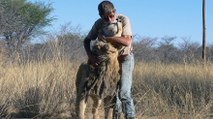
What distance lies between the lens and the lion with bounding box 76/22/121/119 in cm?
670

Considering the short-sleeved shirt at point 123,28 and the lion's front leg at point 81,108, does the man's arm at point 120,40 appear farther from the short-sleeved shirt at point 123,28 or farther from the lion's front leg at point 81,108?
the lion's front leg at point 81,108

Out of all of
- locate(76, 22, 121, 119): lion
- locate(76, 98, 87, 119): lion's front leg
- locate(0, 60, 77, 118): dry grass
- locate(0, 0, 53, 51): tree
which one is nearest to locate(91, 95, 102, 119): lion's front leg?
locate(76, 22, 121, 119): lion

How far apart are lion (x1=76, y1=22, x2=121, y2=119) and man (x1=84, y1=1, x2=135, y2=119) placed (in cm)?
7

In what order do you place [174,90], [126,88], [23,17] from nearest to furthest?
[126,88], [174,90], [23,17]

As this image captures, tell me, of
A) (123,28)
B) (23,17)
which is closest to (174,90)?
(123,28)

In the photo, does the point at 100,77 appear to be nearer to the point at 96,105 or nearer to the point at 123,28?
the point at 96,105

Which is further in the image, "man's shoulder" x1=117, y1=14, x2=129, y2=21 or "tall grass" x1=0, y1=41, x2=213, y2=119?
"tall grass" x1=0, y1=41, x2=213, y2=119

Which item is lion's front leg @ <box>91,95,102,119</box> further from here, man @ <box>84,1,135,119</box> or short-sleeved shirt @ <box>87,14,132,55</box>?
short-sleeved shirt @ <box>87,14,132,55</box>

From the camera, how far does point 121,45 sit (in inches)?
270

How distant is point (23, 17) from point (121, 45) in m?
21.2

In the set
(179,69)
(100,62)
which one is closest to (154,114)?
(100,62)

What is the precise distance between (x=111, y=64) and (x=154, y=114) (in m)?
1.94

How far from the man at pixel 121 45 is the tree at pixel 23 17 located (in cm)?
1216

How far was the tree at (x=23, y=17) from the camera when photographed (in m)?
21.9
